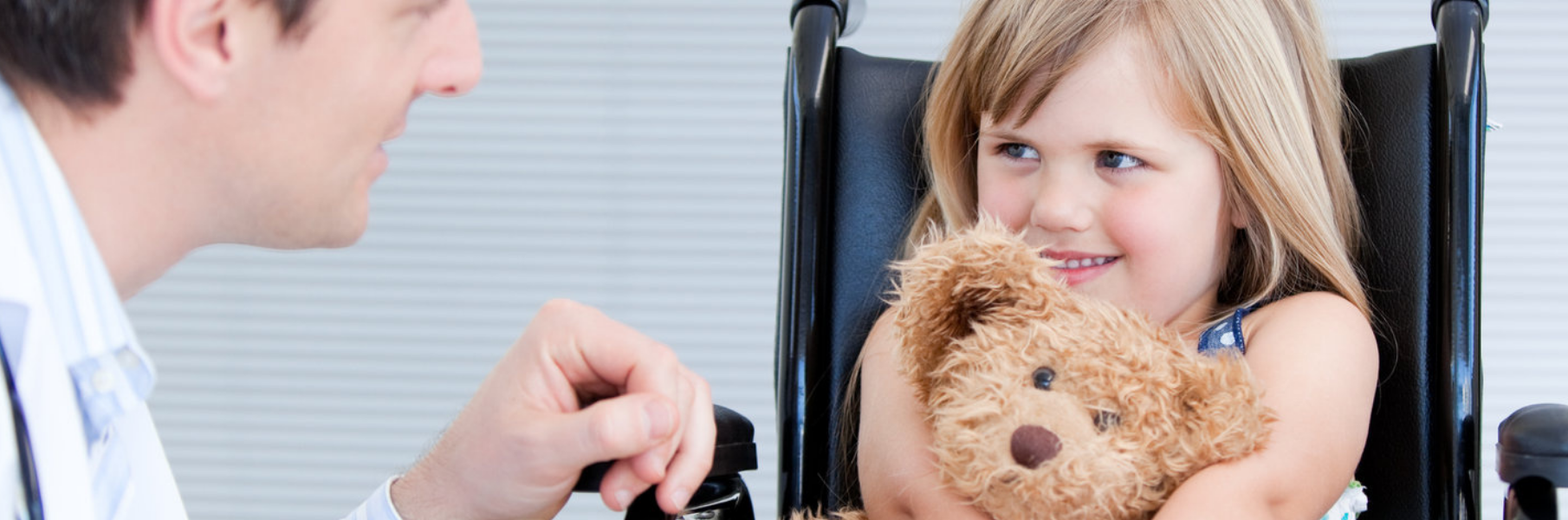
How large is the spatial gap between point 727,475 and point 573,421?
0.68 feet

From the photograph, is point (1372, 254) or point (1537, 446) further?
point (1372, 254)

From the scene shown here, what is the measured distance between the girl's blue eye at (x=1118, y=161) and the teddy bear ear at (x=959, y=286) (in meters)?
0.15

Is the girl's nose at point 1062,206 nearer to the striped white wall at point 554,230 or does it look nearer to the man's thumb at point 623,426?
the man's thumb at point 623,426

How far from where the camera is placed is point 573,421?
692mm

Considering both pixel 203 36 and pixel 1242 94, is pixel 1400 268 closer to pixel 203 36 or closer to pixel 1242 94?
pixel 1242 94

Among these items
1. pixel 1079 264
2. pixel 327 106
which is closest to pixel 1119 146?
Result: pixel 1079 264

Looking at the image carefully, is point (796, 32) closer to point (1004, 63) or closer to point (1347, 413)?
point (1004, 63)

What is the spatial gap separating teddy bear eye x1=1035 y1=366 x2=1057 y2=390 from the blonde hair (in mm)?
254

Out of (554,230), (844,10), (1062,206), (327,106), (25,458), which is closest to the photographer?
(25,458)

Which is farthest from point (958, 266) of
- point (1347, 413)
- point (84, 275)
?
point (84, 275)

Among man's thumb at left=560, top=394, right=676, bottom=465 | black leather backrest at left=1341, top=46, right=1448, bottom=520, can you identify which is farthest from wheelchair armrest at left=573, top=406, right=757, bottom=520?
black leather backrest at left=1341, top=46, right=1448, bottom=520

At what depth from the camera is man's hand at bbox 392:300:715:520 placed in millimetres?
695

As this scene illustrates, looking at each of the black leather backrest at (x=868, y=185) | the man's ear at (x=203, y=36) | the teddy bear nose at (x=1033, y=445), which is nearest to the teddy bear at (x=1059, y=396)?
the teddy bear nose at (x=1033, y=445)

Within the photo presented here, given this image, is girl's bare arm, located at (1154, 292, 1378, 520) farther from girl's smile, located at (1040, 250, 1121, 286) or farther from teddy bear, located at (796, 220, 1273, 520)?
girl's smile, located at (1040, 250, 1121, 286)
